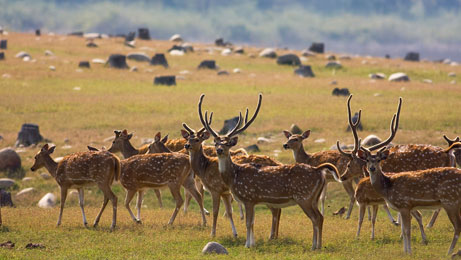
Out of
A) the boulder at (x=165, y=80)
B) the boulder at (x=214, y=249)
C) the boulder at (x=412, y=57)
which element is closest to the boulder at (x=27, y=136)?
the boulder at (x=214, y=249)

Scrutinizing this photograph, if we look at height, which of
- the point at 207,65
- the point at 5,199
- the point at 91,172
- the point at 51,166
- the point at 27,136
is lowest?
the point at 5,199

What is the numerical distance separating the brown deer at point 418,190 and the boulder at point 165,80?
3217cm

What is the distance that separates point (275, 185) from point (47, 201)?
9692mm

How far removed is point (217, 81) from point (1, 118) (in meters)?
17.7

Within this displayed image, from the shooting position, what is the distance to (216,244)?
1422cm

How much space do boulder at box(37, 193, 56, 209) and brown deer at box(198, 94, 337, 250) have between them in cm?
834

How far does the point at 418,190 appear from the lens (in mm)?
13898

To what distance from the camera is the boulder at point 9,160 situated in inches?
980

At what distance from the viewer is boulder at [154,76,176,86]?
4612 centimetres

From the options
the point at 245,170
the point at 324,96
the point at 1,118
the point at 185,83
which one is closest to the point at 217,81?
the point at 185,83

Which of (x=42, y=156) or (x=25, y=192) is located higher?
(x=42, y=156)

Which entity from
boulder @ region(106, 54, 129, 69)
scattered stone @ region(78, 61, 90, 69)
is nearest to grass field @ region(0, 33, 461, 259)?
scattered stone @ region(78, 61, 90, 69)

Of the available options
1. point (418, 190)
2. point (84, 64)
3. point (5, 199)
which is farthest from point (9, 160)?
point (84, 64)

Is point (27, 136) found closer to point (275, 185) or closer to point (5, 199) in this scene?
point (5, 199)
